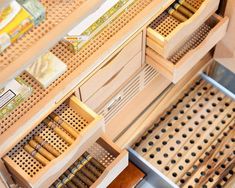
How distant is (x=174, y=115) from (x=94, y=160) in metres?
0.53

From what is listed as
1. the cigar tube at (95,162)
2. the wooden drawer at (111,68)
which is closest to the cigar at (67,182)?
the cigar tube at (95,162)

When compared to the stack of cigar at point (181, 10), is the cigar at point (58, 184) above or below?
below

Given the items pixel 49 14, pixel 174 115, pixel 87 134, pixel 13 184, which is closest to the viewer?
pixel 49 14

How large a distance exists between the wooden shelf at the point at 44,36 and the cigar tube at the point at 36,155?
0.47 metres

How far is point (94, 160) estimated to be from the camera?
174 centimetres

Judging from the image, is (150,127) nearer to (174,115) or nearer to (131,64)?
(174,115)

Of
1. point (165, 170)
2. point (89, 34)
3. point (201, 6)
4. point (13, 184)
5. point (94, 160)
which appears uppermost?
point (201, 6)

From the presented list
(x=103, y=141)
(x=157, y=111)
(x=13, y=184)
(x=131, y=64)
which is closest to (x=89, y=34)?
(x=131, y=64)

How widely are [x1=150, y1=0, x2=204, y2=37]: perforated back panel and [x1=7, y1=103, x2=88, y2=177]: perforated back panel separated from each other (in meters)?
0.44

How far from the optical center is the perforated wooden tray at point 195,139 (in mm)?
2008

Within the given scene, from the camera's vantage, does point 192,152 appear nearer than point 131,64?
No

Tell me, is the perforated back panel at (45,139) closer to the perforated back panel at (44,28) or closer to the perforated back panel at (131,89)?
the perforated back panel at (131,89)

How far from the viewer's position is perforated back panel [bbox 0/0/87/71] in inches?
43.6

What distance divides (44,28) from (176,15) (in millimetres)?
747
